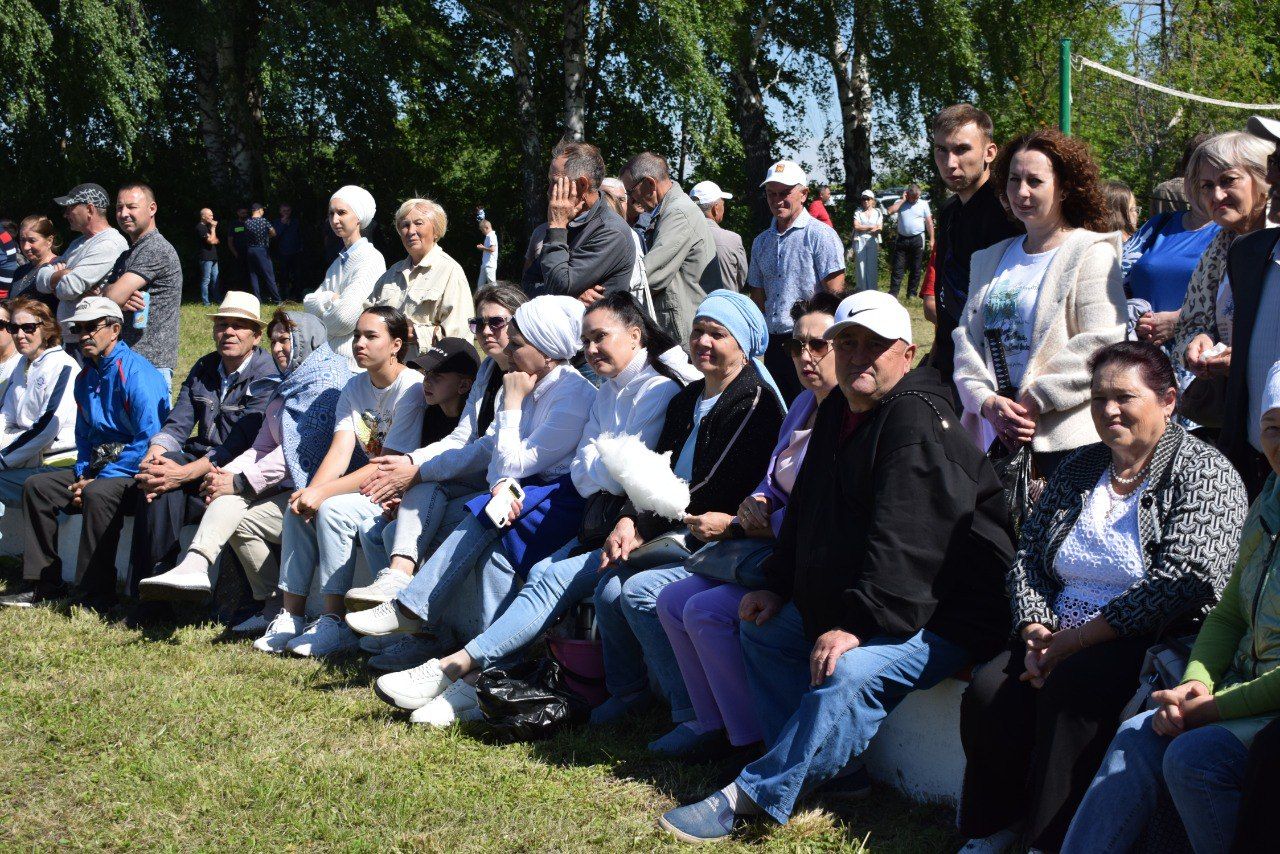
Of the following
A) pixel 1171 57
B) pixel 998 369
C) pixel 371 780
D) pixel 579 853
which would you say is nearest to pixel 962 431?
pixel 998 369

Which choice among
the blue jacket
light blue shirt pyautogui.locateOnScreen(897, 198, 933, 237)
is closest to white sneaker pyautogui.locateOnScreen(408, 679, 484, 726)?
the blue jacket

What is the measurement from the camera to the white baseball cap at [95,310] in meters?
6.89

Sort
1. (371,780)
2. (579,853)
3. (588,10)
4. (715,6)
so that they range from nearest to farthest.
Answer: (579,853)
(371,780)
(715,6)
(588,10)

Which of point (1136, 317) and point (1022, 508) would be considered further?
point (1136, 317)

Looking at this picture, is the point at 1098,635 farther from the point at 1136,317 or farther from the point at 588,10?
the point at 588,10

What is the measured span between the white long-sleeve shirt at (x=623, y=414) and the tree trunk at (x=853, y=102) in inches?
635

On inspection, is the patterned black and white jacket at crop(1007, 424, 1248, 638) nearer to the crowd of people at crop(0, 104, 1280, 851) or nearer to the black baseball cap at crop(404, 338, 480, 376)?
the crowd of people at crop(0, 104, 1280, 851)

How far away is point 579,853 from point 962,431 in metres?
1.62

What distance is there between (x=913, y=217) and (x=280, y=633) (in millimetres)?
12188

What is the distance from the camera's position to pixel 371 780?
421cm

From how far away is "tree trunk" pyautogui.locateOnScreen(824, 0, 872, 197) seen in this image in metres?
20.2

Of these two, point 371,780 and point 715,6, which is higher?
point 715,6

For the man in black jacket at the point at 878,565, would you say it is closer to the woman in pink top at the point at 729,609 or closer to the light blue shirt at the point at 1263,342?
the woman in pink top at the point at 729,609

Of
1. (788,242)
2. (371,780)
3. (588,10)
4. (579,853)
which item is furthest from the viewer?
(588,10)
